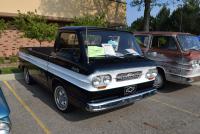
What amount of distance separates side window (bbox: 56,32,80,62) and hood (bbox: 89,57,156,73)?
0.51 m

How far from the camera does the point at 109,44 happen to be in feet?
18.0

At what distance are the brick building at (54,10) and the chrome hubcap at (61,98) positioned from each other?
9211 millimetres

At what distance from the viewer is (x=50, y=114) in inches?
218

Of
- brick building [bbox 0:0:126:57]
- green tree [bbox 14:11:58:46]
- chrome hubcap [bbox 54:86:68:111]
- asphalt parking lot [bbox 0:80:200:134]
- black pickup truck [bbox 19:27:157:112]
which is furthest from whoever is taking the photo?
brick building [bbox 0:0:126:57]

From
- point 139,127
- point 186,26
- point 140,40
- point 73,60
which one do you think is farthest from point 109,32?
point 186,26

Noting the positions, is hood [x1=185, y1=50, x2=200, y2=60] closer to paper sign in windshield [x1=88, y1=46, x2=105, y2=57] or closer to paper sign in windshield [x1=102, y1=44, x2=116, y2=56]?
paper sign in windshield [x1=102, y1=44, x2=116, y2=56]

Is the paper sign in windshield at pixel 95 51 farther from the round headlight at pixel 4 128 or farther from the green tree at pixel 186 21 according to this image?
the green tree at pixel 186 21

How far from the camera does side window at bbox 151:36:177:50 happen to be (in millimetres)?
7699

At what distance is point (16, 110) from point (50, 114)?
88 centimetres

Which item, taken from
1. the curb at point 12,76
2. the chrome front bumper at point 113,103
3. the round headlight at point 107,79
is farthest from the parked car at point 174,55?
the curb at point 12,76

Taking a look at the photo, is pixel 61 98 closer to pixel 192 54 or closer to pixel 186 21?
pixel 192 54

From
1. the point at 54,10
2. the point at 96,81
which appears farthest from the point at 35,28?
the point at 96,81

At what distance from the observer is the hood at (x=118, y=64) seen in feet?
15.3

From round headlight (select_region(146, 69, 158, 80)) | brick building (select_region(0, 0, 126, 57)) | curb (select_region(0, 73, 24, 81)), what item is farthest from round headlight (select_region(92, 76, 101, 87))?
brick building (select_region(0, 0, 126, 57))
